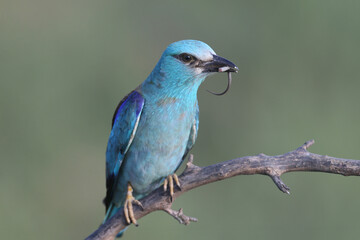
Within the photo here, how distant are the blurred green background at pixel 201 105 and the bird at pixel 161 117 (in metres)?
1.45

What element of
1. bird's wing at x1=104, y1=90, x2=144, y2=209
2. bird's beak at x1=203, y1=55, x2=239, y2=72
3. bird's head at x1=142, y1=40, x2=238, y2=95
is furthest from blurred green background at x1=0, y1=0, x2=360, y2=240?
bird's beak at x1=203, y1=55, x2=239, y2=72

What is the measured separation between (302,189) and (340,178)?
38 centimetres

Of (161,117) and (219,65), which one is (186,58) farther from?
(161,117)

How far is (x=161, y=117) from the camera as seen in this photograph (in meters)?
3.87

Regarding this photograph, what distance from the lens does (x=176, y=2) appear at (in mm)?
6773

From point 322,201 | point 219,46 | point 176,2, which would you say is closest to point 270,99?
point 219,46

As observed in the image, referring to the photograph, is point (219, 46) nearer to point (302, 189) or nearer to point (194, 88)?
point (302, 189)

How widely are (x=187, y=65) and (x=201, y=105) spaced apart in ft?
6.65

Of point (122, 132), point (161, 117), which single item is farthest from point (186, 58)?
point (122, 132)

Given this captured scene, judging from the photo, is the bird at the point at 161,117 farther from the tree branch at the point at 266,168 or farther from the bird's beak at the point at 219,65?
the tree branch at the point at 266,168

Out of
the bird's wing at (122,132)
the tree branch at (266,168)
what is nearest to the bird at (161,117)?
the bird's wing at (122,132)

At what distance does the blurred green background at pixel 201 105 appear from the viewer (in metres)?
5.32

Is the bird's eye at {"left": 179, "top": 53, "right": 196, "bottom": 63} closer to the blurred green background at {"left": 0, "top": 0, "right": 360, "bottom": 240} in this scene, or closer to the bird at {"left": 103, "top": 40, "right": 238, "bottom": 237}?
the bird at {"left": 103, "top": 40, "right": 238, "bottom": 237}

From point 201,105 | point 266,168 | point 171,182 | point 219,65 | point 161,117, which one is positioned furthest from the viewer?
point 201,105
